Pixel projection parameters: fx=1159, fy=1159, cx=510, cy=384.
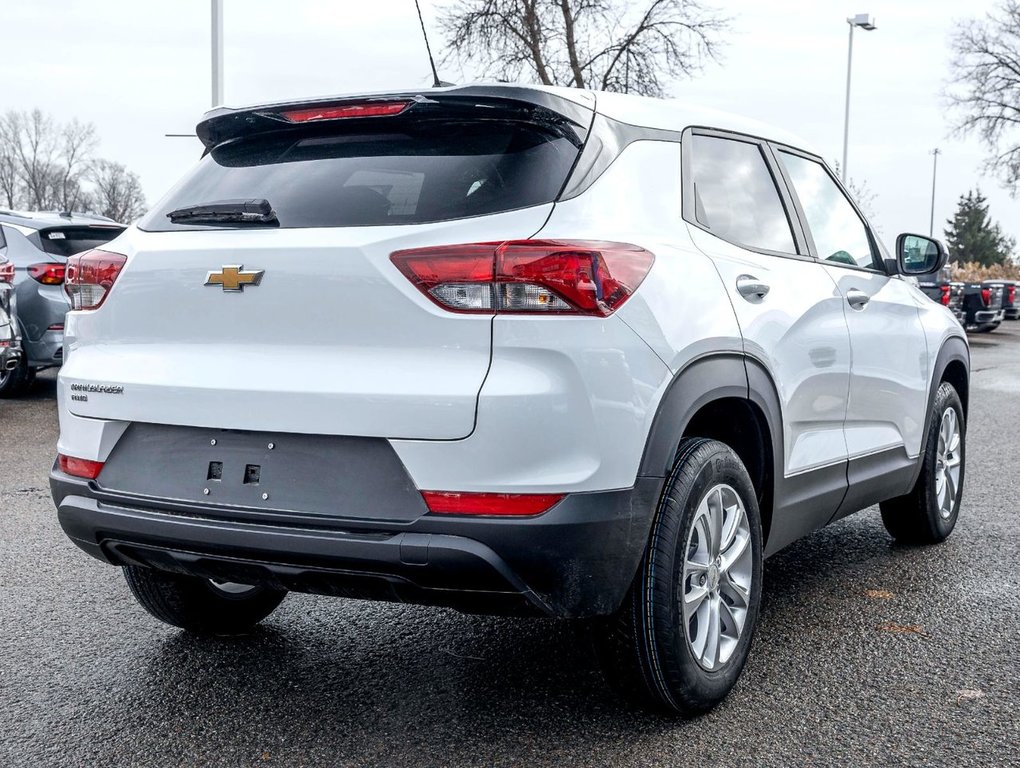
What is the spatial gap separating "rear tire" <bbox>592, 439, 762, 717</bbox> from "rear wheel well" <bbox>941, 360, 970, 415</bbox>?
2362mm

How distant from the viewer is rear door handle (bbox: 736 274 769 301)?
11.2 feet

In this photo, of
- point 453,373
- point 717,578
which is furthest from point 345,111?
point 717,578

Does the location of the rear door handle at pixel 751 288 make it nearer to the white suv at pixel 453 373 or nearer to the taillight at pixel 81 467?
the white suv at pixel 453 373

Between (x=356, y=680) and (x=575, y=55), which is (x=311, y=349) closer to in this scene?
(x=356, y=680)

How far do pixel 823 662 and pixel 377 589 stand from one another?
1.65m

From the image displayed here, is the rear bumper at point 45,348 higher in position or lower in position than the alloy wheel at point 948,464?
lower

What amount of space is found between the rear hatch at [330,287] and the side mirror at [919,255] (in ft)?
7.81

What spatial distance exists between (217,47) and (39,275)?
7470mm

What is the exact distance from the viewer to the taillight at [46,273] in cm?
1015

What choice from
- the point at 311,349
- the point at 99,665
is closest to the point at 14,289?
the point at 99,665

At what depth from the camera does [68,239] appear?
34.3ft

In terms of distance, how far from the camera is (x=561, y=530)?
2721mm

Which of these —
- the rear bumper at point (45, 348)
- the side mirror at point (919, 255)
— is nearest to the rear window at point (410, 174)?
the side mirror at point (919, 255)

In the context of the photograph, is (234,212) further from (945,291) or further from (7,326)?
(945,291)
